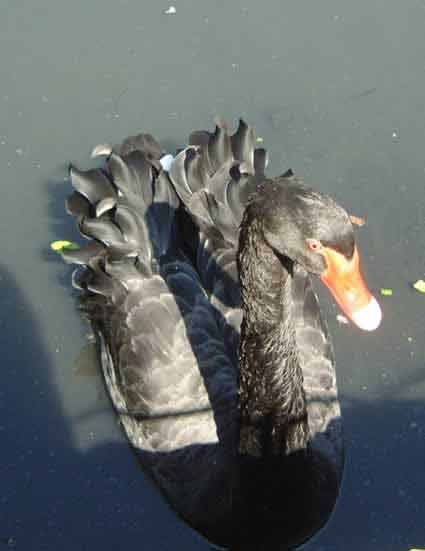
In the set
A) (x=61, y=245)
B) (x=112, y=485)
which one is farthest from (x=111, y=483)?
(x=61, y=245)

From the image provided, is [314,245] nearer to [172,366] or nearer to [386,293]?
[172,366]

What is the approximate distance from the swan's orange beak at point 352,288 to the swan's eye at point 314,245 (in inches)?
1.6

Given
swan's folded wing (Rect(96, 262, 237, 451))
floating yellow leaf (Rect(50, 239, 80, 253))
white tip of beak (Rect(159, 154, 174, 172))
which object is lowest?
swan's folded wing (Rect(96, 262, 237, 451))

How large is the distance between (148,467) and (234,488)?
0.59 meters

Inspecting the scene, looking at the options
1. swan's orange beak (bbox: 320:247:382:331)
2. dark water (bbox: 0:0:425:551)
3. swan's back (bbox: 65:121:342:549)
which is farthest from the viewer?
dark water (bbox: 0:0:425:551)

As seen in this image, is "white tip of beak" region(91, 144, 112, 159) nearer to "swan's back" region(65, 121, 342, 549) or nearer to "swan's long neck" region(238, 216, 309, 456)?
"swan's back" region(65, 121, 342, 549)

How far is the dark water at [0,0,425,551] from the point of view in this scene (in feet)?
15.0

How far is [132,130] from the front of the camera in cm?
605

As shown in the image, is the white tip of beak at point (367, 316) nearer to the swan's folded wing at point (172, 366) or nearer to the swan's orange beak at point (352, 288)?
the swan's orange beak at point (352, 288)

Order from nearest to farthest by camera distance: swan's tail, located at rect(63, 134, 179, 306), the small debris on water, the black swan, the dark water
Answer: the black swan < the dark water < swan's tail, located at rect(63, 134, 179, 306) < the small debris on water

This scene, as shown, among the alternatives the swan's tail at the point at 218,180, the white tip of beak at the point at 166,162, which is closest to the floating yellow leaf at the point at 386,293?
the swan's tail at the point at 218,180

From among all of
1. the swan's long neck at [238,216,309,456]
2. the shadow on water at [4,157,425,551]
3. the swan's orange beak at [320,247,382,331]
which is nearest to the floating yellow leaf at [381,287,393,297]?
the shadow on water at [4,157,425,551]

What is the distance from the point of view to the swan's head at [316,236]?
9.93 feet

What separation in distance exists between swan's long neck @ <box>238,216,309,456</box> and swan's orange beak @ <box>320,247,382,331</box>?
227 millimetres
